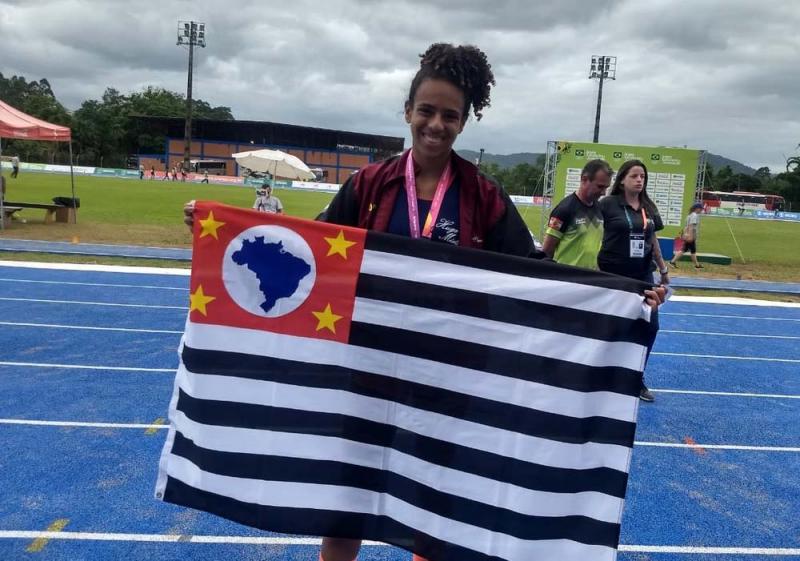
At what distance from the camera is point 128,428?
14.9 feet

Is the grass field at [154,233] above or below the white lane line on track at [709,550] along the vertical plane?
above

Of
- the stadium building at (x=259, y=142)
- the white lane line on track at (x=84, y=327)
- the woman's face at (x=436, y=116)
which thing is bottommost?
the white lane line on track at (x=84, y=327)

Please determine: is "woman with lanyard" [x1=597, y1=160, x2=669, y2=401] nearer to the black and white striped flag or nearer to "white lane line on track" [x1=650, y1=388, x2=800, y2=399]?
"white lane line on track" [x1=650, y1=388, x2=800, y2=399]

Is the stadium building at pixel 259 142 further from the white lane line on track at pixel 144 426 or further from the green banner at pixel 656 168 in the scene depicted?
the white lane line on track at pixel 144 426

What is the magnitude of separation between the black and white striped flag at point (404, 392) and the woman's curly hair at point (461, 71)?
555 millimetres

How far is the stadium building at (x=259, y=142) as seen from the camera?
80.1 meters

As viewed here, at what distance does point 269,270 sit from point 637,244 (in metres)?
3.83

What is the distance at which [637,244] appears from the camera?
5125 mm

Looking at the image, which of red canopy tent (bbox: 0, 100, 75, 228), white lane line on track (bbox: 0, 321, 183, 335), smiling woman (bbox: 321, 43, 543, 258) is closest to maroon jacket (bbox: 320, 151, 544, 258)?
smiling woman (bbox: 321, 43, 543, 258)

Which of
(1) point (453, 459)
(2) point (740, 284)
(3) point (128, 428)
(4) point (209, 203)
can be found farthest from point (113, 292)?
(2) point (740, 284)

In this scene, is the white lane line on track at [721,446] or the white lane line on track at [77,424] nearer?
the white lane line on track at [77,424]

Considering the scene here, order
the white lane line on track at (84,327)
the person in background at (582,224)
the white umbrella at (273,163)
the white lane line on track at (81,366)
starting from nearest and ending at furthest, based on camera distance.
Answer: the person in background at (582,224) < the white lane line on track at (81,366) < the white lane line on track at (84,327) < the white umbrella at (273,163)

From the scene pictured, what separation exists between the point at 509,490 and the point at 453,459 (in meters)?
0.23

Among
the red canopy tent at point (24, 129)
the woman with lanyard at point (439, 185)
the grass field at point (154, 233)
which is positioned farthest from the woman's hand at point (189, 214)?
the red canopy tent at point (24, 129)
